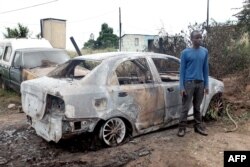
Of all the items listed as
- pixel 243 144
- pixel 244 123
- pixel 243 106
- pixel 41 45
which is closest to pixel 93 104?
pixel 243 144

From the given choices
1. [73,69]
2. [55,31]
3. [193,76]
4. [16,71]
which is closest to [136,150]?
[193,76]

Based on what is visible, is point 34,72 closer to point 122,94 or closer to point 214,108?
point 122,94

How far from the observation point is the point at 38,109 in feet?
18.9

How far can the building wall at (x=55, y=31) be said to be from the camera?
19.0 metres

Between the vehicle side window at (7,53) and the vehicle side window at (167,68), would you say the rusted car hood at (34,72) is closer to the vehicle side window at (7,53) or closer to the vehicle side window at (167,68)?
the vehicle side window at (7,53)

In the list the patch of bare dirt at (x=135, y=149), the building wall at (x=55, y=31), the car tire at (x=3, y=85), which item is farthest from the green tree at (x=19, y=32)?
the patch of bare dirt at (x=135, y=149)

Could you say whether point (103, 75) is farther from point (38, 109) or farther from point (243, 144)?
point (243, 144)

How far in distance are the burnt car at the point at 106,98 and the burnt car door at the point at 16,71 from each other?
4.16 metres

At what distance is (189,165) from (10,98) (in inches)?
303

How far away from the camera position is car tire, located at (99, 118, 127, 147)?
18.8ft

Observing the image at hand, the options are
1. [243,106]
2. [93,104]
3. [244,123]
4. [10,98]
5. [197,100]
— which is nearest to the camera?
[93,104]

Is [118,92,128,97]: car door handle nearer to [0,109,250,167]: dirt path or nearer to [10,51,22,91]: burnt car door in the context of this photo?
[0,109,250,167]: dirt path

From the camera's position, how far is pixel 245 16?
13.1 m

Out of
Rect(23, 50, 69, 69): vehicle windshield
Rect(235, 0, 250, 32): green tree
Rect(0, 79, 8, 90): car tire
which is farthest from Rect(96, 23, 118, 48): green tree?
Rect(23, 50, 69, 69): vehicle windshield
